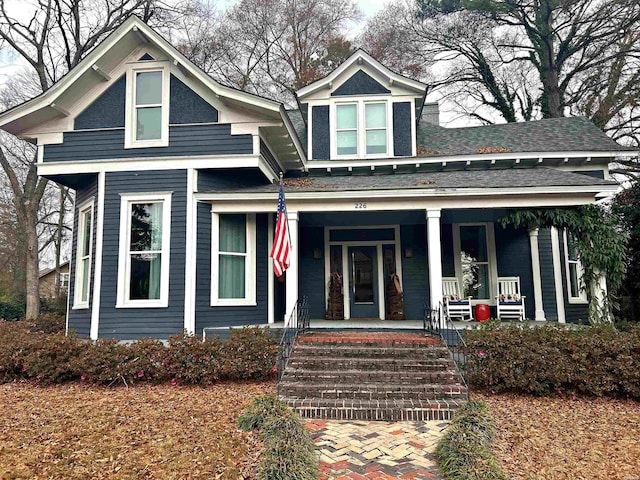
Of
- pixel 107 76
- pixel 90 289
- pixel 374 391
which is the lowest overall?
pixel 374 391

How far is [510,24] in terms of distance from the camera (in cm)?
2059

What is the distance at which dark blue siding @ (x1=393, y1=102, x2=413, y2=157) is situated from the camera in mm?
12695

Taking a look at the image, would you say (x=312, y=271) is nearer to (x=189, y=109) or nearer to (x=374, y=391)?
(x=189, y=109)

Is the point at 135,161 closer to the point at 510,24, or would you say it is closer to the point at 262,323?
the point at 262,323

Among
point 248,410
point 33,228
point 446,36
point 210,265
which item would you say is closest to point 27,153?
point 33,228

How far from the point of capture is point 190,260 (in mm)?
9516

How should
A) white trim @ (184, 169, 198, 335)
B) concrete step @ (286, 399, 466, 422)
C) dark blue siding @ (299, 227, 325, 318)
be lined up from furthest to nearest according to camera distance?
dark blue siding @ (299, 227, 325, 318)
white trim @ (184, 169, 198, 335)
concrete step @ (286, 399, 466, 422)

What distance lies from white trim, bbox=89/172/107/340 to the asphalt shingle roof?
2560mm

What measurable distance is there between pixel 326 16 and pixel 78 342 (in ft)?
77.2

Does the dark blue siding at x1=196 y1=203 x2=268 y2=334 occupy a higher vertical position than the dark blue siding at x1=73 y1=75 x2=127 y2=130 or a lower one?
lower

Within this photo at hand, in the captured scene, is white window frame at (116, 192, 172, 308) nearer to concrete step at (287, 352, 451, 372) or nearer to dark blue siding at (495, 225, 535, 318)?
concrete step at (287, 352, 451, 372)

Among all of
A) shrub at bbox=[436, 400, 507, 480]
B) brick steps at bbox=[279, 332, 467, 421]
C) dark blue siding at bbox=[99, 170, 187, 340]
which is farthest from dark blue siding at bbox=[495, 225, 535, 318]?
dark blue siding at bbox=[99, 170, 187, 340]

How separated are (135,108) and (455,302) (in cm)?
857

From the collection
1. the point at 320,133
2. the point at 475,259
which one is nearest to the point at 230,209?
the point at 320,133
